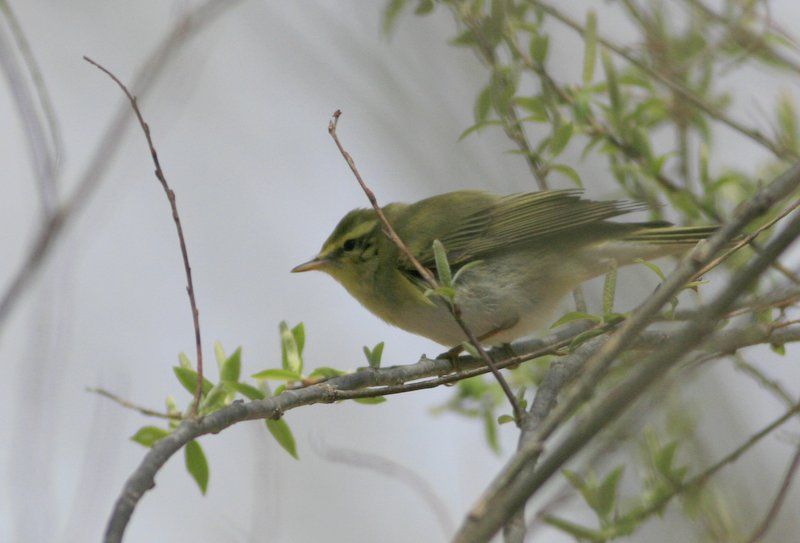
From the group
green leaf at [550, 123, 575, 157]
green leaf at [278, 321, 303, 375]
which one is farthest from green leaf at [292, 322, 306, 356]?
green leaf at [550, 123, 575, 157]

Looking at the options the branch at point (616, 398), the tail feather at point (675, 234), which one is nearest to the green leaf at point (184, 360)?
the branch at point (616, 398)

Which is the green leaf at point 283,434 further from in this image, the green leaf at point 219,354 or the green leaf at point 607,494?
the green leaf at point 607,494

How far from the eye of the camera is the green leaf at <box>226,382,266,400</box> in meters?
2.14

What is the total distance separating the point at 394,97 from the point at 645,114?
78.1 inches

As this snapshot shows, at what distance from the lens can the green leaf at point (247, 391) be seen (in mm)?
2141

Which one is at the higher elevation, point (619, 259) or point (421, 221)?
point (421, 221)

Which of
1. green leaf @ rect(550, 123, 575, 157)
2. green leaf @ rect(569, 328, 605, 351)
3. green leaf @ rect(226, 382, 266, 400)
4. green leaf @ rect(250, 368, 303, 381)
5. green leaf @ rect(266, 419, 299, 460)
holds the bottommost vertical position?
green leaf @ rect(266, 419, 299, 460)

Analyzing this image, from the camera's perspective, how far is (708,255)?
1.38m

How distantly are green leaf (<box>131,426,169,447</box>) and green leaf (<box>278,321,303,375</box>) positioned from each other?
0.35 meters

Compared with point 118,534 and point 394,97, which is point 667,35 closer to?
point 394,97

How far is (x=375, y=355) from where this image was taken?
239 cm

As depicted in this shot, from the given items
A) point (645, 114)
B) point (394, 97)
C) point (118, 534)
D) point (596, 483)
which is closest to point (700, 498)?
point (596, 483)

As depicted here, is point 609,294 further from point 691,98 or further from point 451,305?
point 691,98

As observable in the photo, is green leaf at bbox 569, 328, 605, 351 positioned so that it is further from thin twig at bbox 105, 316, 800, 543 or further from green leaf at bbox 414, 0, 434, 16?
green leaf at bbox 414, 0, 434, 16
